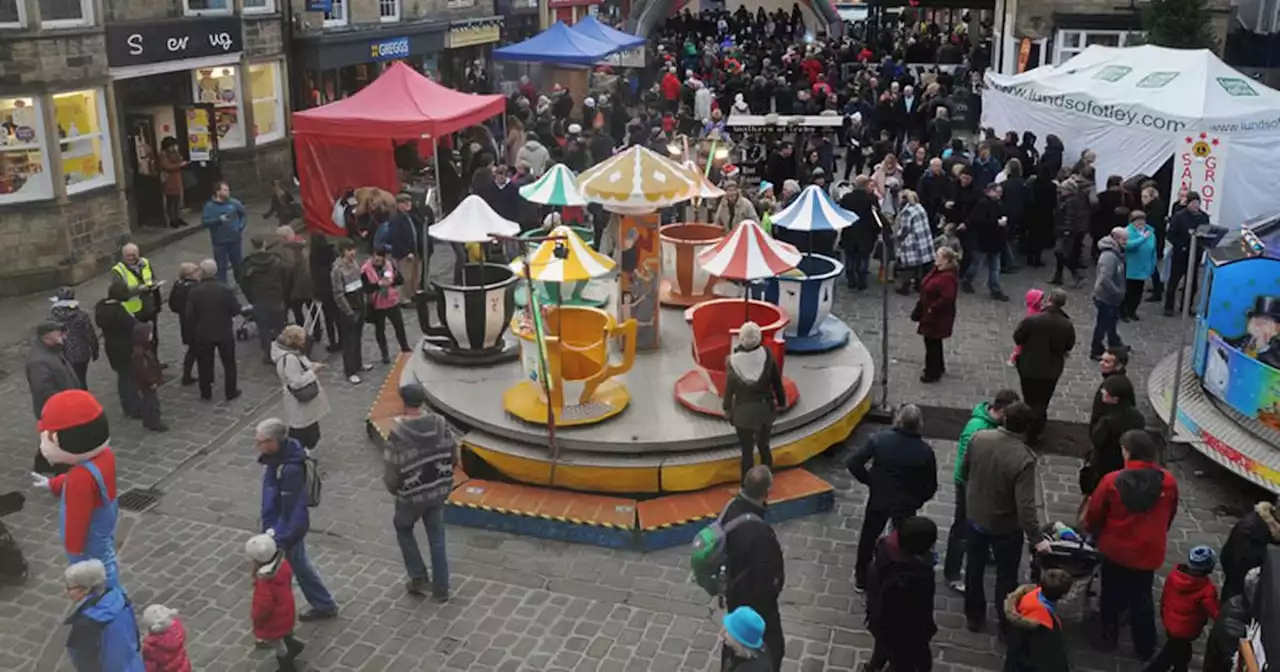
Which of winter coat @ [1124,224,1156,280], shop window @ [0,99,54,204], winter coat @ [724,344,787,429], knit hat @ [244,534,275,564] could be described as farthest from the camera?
shop window @ [0,99,54,204]

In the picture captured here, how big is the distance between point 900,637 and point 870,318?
26.9 feet

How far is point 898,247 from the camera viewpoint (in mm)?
14445

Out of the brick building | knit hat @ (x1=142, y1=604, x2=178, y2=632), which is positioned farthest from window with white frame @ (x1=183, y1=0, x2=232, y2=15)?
knit hat @ (x1=142, y1=604, x2=178, y2=632)

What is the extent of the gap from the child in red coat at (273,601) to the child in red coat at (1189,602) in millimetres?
5205

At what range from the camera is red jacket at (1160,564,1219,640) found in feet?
21.4

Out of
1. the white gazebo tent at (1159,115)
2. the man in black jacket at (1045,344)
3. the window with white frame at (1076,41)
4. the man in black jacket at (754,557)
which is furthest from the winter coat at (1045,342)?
the window with white frame at (1076,41)

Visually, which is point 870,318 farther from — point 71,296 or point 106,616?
point 106,616

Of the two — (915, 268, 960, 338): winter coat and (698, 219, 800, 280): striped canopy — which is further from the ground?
(698, 219, 800, 280): striped canopy

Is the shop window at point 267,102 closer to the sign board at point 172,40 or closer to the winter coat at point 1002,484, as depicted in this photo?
the sign board at point 172,40

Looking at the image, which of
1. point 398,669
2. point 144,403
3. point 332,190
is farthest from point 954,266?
point 332,190

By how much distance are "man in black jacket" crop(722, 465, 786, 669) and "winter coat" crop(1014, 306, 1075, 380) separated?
460 cm

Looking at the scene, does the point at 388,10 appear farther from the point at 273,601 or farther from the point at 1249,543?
the point at 1249,543

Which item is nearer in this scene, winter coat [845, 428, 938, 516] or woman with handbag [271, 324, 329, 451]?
winter coat [845, 428, 938, 516]

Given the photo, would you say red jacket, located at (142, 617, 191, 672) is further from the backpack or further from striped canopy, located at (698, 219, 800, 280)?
striped canopy, located at (698, 219, 800, 280)
